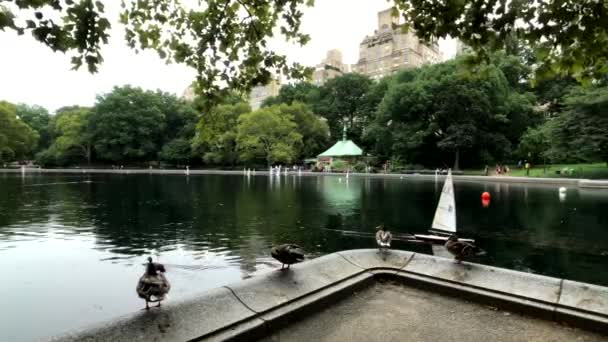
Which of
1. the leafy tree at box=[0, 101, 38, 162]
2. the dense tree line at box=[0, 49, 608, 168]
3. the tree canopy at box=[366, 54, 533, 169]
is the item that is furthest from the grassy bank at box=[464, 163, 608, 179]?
the leafy tree at box=[0, 101, 38, 162]

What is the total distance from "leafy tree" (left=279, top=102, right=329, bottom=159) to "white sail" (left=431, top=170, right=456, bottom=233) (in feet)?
188

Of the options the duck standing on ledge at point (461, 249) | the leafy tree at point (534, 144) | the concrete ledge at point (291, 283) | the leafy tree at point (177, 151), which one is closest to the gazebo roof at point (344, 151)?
the leafy tree at point (534, 144)

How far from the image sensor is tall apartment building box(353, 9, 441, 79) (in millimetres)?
113250

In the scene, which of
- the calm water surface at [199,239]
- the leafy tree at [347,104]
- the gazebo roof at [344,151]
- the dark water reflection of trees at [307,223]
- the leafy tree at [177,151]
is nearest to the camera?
the calm water surface at [199,239]

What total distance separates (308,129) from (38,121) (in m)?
65.9

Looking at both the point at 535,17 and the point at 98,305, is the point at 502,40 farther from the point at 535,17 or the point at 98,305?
the point at 98,305

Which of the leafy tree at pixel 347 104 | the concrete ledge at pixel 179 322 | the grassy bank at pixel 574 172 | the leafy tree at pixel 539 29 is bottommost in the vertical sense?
the concrete ledge at pixel 179 322

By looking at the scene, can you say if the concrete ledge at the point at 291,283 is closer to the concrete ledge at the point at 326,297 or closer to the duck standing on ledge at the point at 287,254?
the concrete ledge at the point at 326,297

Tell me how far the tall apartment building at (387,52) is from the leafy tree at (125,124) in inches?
2459

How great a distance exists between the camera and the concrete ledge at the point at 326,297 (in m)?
4.12

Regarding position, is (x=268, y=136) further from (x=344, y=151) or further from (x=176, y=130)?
(x=176, y=130)

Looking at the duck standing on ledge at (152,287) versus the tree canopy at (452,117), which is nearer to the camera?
the duck standing on ledge at (152,287)

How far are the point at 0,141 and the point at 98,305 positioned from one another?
78.3 metres

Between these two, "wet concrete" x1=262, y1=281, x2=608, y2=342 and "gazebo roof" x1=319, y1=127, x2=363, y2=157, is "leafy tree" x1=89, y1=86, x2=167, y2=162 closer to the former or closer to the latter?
"gazebo roof" x1=319, y1=127, x2=363, y2=157
